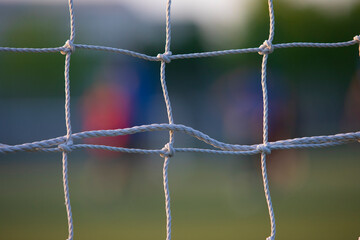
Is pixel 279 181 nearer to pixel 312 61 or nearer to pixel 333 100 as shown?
pixel 312 61

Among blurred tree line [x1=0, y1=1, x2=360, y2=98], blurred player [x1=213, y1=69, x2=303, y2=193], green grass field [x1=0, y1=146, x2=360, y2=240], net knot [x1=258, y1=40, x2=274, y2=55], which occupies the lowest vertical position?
green grass field [x1=0, y1=146, x2=360, y2=240]

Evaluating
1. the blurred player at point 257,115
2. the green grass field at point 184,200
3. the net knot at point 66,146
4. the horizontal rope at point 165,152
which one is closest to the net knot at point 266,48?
the horizontal rope at point 165,152

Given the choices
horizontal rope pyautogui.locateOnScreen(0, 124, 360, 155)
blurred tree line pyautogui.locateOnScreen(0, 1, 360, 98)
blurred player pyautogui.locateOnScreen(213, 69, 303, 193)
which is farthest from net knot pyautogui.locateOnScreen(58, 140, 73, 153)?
blurred tree line pyautogui.locateOnScreen(0, 1, 360, 98)

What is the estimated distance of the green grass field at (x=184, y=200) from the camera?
10.4 ft

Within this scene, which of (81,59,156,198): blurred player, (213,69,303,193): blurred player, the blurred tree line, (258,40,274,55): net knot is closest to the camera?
(258,40,274,55): net knot

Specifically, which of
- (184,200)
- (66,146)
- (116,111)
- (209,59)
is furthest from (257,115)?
(66,146)

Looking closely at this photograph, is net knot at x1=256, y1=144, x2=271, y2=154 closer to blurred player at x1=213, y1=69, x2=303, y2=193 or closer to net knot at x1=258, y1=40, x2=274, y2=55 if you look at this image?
net knot at x1=258, y1=40, x2=274, y2=55

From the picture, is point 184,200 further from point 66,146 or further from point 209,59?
point 209,59

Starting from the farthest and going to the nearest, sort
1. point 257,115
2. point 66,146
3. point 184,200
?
point 257,115 < point 184,200 < point 66,146

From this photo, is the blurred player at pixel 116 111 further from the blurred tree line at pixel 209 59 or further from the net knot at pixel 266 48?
the net knot at pixel 266 48

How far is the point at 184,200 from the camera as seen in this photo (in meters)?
4.30

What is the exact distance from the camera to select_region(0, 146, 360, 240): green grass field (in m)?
3.17

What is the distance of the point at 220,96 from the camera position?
30.6 feet

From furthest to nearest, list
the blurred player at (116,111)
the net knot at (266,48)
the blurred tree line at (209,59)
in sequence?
the blurred tree line at (209,59), the blurred player at (116,111), the net knot at (266,48)
